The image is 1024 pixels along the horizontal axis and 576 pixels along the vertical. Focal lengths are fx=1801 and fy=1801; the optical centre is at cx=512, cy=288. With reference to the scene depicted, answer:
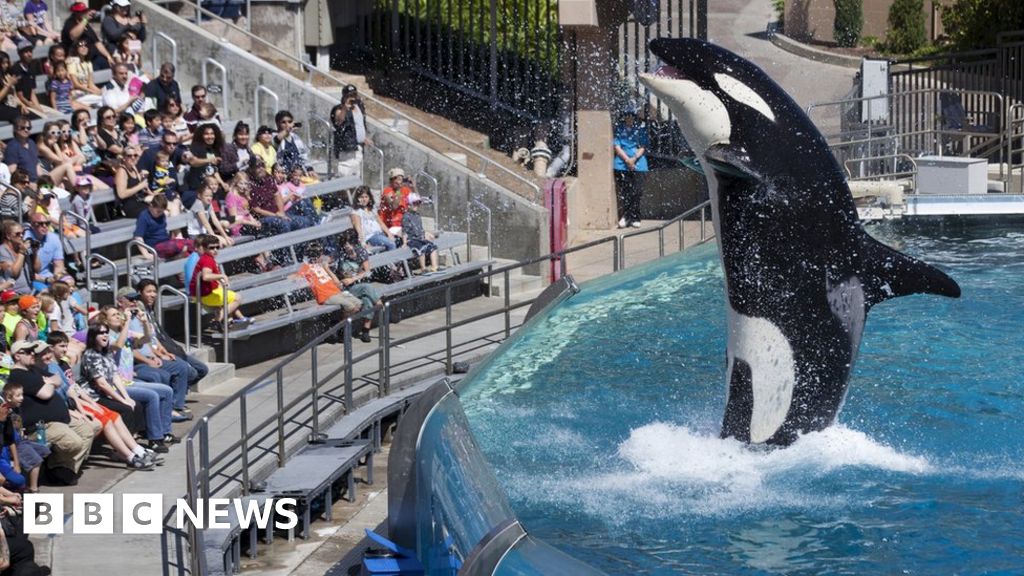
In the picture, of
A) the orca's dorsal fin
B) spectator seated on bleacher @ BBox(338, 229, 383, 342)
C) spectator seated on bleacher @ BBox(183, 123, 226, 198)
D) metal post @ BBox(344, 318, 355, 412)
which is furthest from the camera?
spectator seated on bleacher @ BBox(183, 123, 226, 198)

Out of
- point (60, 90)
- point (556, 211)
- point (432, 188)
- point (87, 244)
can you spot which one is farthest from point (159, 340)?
point (432, 188)

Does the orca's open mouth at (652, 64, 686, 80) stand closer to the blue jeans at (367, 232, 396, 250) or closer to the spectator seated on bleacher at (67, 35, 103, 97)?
the blue jeans at (367, 232, 396, 250)

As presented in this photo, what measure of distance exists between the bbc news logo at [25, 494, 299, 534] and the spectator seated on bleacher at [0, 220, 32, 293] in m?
2.48

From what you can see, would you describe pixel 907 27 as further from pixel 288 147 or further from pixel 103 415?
pixel 103 415

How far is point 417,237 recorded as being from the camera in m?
17.8

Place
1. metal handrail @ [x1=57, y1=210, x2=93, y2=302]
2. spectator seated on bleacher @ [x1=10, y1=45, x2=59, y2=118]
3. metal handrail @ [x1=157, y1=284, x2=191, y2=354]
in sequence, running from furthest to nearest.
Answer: spectator seated on bleacher @ [x1=10, y1=45, x2=59, y2=118] → metal handrail @ [x1=157, y1=284, x2=191, y2=354] → metal handrail @ [x1=57, y1=210, x2=93, y2=302]

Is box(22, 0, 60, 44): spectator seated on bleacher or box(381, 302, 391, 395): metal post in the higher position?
box(22, 0, 60, 44): spectator seated on bleacher

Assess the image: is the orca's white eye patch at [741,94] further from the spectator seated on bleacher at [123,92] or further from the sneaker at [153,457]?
the spectator seated on bleacher at [123,92]

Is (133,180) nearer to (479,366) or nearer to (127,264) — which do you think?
(127,264)

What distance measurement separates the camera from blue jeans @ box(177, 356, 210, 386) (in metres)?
13.9

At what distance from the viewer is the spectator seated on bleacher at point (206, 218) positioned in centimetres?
1598

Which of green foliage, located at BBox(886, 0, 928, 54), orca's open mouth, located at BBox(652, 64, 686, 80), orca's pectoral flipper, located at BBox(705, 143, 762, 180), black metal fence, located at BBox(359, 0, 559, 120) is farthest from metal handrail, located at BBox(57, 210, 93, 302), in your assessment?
green foliage, located at BBox(886, 0, 928, 54)

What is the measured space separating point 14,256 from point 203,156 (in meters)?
3.80

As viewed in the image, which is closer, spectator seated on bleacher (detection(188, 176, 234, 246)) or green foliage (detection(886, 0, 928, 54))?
spectator seated on bleacher (detection(188, 176, 234, 246))
